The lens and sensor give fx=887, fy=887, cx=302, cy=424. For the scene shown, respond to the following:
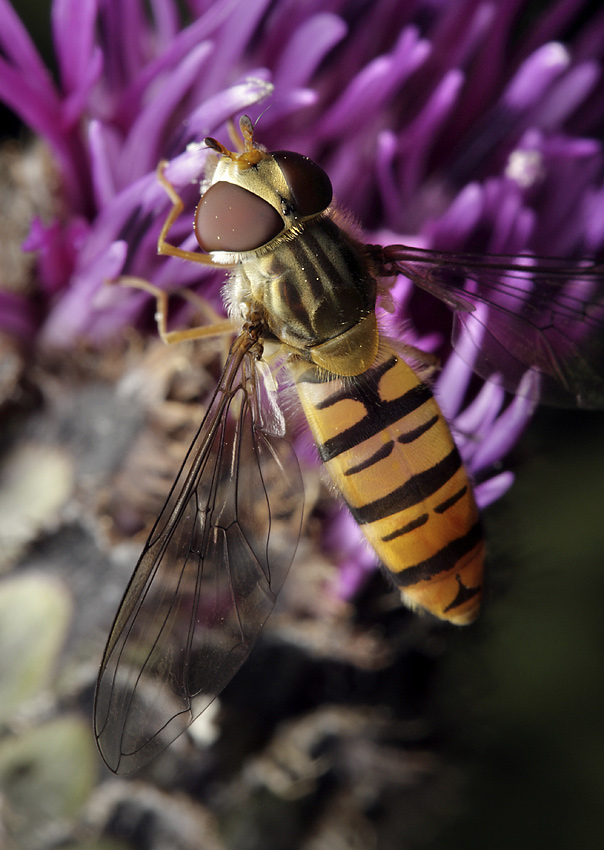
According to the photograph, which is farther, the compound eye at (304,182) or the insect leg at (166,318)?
the insect leg at (166,318)

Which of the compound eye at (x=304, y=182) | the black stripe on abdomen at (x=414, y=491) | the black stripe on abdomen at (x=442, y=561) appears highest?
the compound eye at (x=304, y=182)

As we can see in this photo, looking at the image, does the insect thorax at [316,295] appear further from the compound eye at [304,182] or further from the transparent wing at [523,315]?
the transparent wing at [523,315]

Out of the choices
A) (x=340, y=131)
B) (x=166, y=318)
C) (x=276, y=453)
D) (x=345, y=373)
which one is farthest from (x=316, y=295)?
(x=340, y=131)

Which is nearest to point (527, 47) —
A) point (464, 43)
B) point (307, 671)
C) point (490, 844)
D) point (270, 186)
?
point (464, 43)

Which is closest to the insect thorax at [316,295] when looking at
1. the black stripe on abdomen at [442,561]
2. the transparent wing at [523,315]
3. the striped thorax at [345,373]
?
the striped thorax at [345,373]

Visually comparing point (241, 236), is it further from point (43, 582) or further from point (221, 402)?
point (43, 582)

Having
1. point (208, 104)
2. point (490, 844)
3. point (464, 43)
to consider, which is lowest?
point (490, 844)

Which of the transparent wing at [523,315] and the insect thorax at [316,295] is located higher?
the insect thorax at [316,295]
